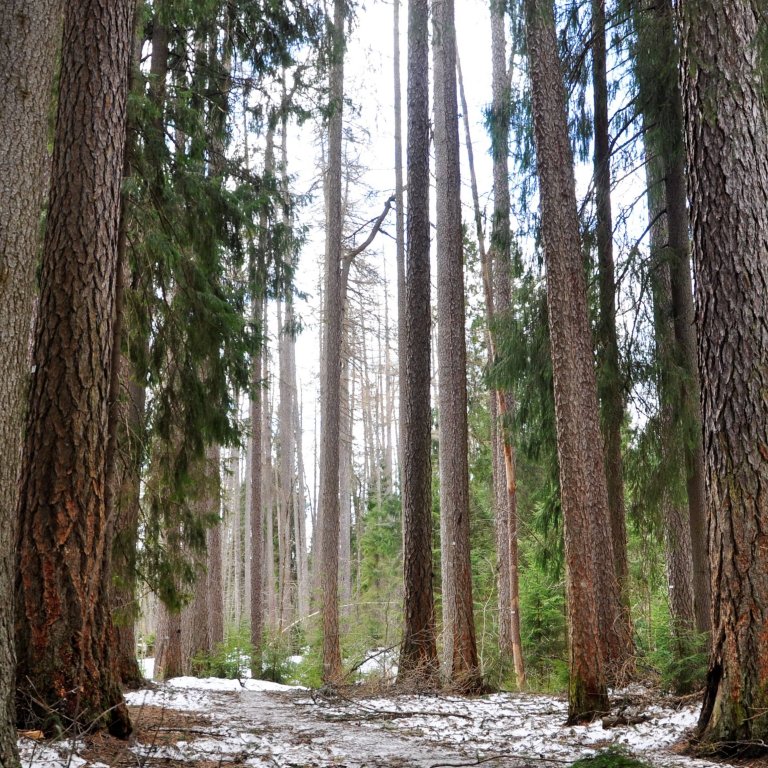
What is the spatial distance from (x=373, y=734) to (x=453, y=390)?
5365 mm

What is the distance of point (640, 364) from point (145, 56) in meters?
7.19

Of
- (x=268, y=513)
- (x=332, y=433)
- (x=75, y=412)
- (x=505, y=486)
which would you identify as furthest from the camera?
(x=268, y=513)

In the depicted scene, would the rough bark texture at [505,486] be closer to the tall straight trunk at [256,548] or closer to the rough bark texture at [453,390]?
the rough bark texture at [453,390]

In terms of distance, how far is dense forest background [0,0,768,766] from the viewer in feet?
15.0

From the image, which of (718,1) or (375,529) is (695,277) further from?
(375,529)

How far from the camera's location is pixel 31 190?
3.54 m

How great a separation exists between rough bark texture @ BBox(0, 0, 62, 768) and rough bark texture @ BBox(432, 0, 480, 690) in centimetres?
629

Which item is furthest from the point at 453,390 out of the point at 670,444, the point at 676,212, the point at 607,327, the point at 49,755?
the point at 49,755

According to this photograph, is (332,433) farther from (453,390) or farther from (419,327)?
(419,327)

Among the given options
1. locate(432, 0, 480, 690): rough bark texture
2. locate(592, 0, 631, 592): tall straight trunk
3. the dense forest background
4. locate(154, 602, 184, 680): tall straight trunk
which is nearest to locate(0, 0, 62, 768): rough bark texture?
the dense forest background

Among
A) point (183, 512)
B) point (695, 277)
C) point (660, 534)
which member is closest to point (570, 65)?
point (695, 277)

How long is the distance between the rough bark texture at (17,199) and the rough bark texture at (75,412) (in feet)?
4.20

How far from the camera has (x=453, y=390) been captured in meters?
10.5

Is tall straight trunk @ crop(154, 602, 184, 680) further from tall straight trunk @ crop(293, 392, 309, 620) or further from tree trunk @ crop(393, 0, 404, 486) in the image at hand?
tall straight trunk @ crop(293, 392, 309, 620)
